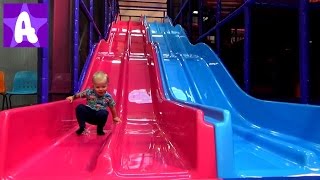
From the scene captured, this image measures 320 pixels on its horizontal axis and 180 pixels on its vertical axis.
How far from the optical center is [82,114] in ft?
10.6

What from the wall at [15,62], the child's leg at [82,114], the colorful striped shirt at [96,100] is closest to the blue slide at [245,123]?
the colorful striped shirt at [96,100]

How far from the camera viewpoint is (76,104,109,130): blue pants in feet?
10.6

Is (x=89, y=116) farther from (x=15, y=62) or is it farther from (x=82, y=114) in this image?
(x=15, y=62)

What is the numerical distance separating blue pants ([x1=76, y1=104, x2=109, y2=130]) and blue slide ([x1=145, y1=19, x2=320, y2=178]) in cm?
83

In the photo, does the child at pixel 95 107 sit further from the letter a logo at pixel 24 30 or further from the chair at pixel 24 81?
the chair at pixel 24 81

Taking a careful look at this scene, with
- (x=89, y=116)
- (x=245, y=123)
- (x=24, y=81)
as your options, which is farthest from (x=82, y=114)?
(x=24, y=81)

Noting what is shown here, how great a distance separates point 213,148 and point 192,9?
6950mm

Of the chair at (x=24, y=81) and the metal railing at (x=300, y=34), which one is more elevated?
the metal railing at (x=300, y=34)

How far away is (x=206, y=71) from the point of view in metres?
5.64

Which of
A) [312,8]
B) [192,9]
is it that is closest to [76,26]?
[312,8]

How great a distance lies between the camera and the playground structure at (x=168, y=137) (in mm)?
1978

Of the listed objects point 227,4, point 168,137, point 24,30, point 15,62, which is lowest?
point 168,137

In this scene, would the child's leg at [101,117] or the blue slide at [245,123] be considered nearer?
the blue slide at [245,123]

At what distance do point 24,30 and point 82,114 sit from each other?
0.91m
